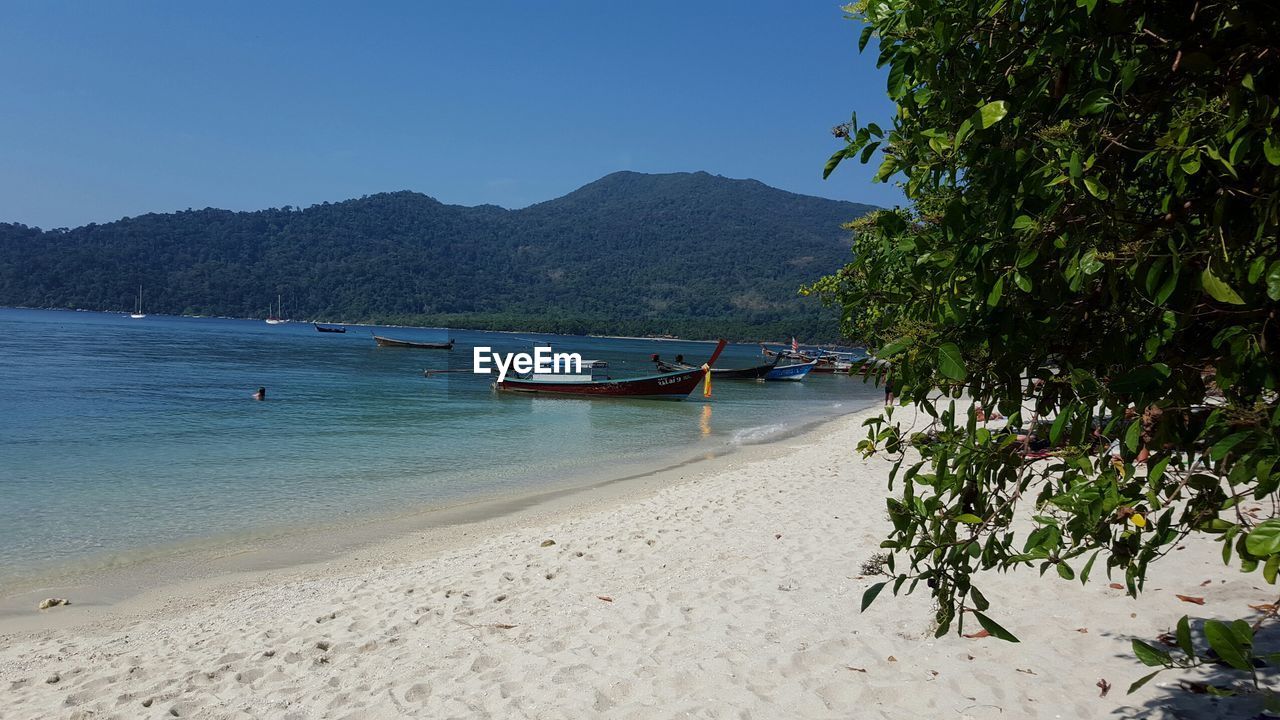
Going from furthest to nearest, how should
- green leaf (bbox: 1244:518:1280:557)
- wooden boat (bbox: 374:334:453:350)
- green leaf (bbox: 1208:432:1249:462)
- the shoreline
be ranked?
wooden boat (bbox: 374:334:453:350) → the shoreline → green leaf (bbox: 1208:432:1249:462) → green leaf (bbox: 1244:518:1280:557)

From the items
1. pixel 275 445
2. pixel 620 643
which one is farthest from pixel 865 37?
pixel 275 445

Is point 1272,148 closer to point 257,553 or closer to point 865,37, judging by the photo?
point 865,37

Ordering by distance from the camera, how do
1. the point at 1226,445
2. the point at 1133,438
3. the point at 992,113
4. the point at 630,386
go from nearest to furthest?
the point at 1226,445, the point at 1133,438, the point at 992,113, the point at 630,386

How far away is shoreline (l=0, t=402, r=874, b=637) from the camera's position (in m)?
7.63

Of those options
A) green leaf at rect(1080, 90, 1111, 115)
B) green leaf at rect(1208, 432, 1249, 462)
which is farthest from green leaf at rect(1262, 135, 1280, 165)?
green leaf at rect(1208, 432, 1249, 462)

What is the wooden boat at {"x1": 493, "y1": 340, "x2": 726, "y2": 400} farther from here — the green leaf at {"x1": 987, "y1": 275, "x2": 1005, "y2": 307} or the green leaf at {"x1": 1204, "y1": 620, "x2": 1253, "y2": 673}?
the green leaf at {"x1": 1204, "y1": 620, "x2": 1253, "y2": 673}

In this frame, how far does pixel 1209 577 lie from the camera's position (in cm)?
534

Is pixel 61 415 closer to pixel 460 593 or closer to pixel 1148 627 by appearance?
pixel 460 593

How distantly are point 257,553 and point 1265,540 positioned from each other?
1045 centimetres

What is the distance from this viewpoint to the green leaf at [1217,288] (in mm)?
1453

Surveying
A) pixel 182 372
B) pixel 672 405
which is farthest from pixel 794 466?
pixel 182 372

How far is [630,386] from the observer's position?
1335 inches

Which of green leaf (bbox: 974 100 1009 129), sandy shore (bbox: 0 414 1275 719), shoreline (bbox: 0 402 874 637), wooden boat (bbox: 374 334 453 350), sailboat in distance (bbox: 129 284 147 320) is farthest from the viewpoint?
sailboat in distance (bbox: 129 284 147 320)

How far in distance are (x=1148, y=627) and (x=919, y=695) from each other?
175cm
